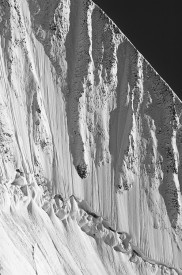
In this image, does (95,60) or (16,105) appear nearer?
(16,105)

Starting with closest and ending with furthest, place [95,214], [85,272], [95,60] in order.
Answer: [85,272] → [95,214] → [95,60]

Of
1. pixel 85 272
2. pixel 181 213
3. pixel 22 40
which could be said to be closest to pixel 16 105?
pixel 22 40

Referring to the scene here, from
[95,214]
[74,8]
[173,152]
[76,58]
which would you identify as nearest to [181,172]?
[173,152]

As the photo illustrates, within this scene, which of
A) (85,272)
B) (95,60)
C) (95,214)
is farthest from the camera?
(95,60)

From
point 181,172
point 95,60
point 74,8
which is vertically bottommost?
point 181,172

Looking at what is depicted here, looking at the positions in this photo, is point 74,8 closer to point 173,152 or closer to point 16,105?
point 16,105

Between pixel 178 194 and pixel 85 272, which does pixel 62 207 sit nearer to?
pixel 85 272

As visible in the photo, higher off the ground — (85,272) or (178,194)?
(178,194)
